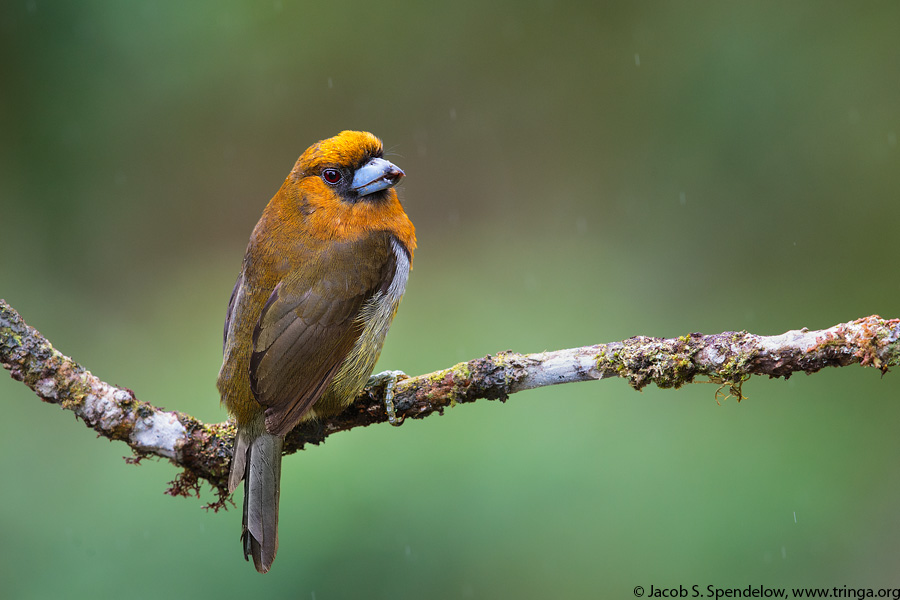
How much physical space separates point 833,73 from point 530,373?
3.54 metres

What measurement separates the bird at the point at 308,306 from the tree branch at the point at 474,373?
116 mm

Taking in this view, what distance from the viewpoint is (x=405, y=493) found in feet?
12.4

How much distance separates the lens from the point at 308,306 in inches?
104

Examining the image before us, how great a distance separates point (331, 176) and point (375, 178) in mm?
159

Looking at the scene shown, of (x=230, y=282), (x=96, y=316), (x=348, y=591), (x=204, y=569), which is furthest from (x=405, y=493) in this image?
(x=96, y=316)

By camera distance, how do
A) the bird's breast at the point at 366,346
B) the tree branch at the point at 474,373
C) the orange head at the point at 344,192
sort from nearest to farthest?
the tree branch at the point at 474,373, the bird's breast at the point at 366,346, the orange head at the point at 344,192

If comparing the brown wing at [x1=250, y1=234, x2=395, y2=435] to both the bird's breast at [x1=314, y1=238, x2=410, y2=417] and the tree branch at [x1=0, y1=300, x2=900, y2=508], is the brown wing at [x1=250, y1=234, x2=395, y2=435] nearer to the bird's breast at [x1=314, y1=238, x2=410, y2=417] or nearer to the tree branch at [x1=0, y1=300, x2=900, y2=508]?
the bird's breast at [x1=314, y1=238, x2=410, y2=417]

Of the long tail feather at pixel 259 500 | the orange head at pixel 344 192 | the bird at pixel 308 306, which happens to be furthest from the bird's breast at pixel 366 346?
the long tail feather at pixel 259 500

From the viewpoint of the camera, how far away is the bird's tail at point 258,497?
248 cm

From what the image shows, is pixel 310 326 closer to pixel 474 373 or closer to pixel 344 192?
pixel 344 192

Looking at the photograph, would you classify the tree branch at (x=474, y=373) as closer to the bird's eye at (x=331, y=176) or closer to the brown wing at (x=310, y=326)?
the brown wing at (x=310, y=326)

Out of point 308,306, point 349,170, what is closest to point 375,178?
point 349,170

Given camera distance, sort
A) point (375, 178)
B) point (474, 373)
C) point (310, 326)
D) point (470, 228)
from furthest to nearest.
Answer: point (470, 228)
point (375, 178)
point (310, 326)
point (474, 373)

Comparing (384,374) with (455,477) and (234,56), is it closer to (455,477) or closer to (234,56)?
(455,477)
